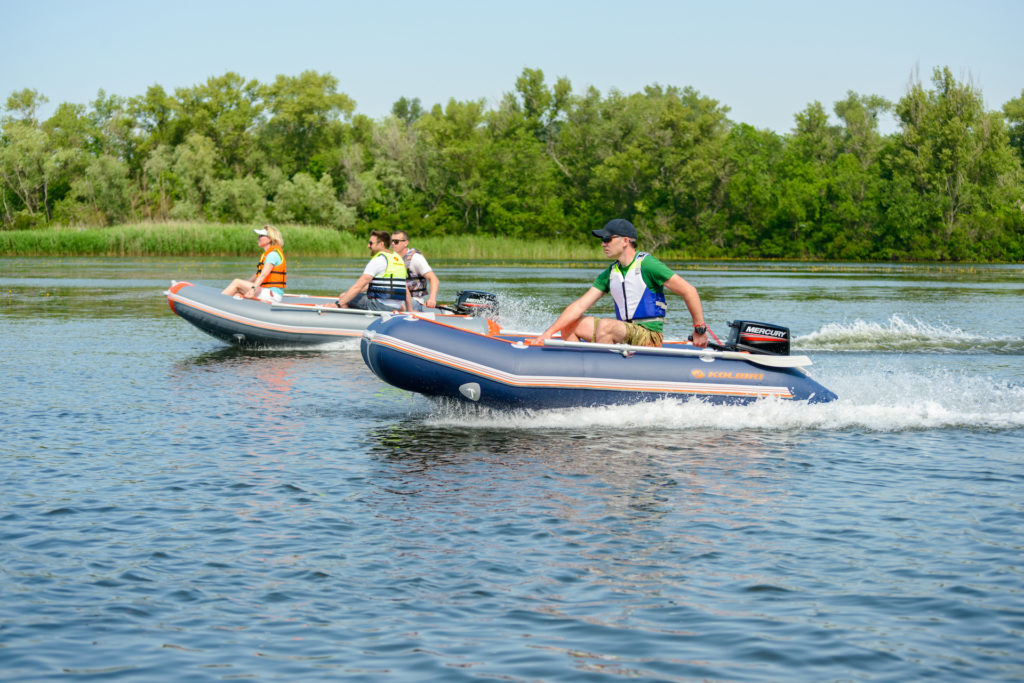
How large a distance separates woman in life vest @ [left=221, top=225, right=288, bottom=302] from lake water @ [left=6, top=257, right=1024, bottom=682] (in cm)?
321

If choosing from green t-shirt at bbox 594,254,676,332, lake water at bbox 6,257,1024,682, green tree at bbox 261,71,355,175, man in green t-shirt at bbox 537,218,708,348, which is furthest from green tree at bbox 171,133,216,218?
green t-shirt at bbox 594,254,676,332

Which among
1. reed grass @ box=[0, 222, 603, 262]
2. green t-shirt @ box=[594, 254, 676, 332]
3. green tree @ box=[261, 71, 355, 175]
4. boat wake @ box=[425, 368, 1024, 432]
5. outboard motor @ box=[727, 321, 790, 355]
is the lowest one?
boat wake @ box=[425, 368, 1024, 432]

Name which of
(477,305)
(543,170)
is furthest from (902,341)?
(543,170)

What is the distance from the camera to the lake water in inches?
174

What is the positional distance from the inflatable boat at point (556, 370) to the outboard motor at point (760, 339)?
2.7 inches

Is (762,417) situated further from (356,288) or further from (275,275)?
(275,275)

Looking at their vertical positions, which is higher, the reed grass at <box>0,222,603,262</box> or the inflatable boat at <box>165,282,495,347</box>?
Result: the reed grass at <box>0,222,603,262</box>

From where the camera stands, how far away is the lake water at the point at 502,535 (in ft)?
14.5

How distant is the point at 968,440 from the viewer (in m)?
8.95

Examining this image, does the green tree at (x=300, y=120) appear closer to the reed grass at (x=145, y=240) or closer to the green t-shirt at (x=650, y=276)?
the reed grass at (x=145, y=240)

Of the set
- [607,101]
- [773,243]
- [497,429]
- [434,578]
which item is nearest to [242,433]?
[497,429]

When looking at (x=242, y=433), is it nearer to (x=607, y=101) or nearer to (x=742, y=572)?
(x=742, y=572)

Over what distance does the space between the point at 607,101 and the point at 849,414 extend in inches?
2648

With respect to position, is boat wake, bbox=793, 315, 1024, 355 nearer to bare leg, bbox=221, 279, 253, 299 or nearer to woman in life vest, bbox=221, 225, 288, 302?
woman in life vest, bbox=221, 225, 288, 302
